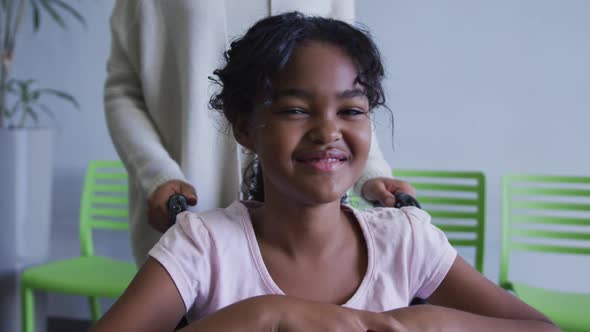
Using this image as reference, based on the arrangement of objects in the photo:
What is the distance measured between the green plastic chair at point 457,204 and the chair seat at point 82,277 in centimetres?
111

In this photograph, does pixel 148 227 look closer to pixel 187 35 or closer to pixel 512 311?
pixel 187 35

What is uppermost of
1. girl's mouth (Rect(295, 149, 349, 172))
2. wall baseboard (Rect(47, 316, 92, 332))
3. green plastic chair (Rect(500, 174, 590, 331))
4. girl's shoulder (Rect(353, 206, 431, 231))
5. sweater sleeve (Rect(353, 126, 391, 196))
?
girl's mouth (Rect(295, 149, 349, 172))

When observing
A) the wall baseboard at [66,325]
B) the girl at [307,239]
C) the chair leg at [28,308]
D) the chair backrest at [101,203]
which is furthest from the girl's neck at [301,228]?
the wall baseboard at [66,325]

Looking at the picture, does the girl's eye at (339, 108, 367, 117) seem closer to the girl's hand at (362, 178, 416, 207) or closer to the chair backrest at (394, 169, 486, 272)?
the girl's hand at (362, 178, 416, 207)

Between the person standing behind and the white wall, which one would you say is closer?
the person standing behind

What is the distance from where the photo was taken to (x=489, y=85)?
7.11 feet

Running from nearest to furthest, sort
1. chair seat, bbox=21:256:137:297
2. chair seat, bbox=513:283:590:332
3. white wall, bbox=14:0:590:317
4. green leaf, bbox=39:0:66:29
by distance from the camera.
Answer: chair seat, bbox=513:283:590:332
chair seat, bbox=21:256:137:297
white wall, bbox=14:0:590:317
green leaf, bbox=39:0:66:29

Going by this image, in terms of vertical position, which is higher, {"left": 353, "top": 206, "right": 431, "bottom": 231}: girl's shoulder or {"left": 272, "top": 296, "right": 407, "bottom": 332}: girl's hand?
{"left": 353, "top": 206, "right": 431, "bottom": 231}: girl's shoulder

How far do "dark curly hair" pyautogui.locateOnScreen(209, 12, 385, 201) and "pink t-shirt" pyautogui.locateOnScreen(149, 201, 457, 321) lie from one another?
0.18 meters

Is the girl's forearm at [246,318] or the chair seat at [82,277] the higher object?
the girl's forearm at [246,318]

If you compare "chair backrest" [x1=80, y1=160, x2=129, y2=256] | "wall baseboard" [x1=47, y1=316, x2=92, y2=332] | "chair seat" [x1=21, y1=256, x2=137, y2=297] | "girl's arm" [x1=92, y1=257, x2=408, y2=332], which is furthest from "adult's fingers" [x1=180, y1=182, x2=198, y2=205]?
"wall baseboard" [x1=47, y1=316, x2=92, y2=332]

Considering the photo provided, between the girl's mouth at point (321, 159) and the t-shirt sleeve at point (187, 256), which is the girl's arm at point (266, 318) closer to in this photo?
the t-shirt sleeve at point (187, 256)

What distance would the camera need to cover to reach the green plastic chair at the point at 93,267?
177 centimetres

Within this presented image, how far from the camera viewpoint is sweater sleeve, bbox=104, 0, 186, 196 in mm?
962
